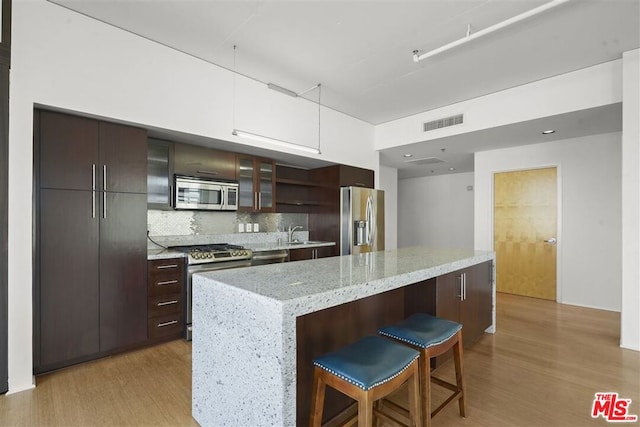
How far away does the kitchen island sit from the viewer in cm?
126

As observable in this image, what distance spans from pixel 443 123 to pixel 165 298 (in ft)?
13.8

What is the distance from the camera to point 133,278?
9.45 feet

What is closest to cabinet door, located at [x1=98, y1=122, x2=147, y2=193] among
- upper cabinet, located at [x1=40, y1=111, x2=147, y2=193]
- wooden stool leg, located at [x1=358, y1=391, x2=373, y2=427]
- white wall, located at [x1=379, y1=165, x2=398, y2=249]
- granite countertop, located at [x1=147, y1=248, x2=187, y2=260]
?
upper cabinet, located at [x1=40, y1=111, x2=147, y2=193]

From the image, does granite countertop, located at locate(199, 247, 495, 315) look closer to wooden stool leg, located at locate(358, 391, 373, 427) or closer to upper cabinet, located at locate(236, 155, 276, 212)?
wooden stool leg, located at locate(358, 391, 373, 427)

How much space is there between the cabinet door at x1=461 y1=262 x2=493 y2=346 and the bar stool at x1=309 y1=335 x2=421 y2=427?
1504 mm

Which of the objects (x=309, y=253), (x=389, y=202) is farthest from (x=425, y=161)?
(x=309, y=253)

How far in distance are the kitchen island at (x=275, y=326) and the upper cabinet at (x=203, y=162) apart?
7.01 feet

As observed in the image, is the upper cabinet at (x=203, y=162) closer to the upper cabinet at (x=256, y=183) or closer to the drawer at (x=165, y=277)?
the upper cabinet at (x=256, y=183)

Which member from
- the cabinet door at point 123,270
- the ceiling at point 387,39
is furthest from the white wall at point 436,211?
the cabinet door at point 123,270

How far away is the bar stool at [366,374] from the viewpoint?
1.26 m

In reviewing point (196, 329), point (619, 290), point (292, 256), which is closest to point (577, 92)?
point (619, 290)

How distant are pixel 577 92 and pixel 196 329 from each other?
4346 millimetres

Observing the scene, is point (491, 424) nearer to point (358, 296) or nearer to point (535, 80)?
point (358, 296)

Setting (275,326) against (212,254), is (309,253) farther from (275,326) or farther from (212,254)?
(275,326)
